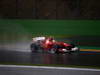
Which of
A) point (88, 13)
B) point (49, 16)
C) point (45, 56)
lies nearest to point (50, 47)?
point (45, 56)

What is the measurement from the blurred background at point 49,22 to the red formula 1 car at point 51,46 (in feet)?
0.48

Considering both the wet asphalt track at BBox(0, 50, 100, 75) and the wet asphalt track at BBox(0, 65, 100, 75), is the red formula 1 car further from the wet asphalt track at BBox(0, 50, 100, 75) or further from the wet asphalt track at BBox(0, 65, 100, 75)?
the wet asphalt track at BBox(0, 65, 100, 75)

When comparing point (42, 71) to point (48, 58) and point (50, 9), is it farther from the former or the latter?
point (50, 9)

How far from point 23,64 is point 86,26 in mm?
2157

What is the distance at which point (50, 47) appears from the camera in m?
9.08

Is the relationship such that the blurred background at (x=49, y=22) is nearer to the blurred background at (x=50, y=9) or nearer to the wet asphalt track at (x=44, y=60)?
the blurred background at (x=50, y=9)

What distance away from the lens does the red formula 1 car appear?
888 centimetres

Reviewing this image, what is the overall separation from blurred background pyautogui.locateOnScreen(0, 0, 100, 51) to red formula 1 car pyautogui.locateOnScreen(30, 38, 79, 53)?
146 millimetres

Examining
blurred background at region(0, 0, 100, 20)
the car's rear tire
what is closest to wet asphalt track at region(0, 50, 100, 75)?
the car's rear tire

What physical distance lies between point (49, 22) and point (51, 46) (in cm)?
71

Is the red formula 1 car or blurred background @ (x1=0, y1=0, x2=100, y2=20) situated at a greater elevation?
blurred background @ (x1=0, y1=0, x2=100, y2=20)

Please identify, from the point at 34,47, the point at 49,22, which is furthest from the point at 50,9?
the point at 34,47

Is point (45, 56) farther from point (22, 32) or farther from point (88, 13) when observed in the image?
point (88, 13)

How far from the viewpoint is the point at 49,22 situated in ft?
29.7
